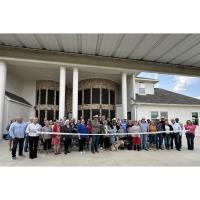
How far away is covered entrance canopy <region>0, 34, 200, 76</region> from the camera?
32.4 feet

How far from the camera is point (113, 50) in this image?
1218 centimetres

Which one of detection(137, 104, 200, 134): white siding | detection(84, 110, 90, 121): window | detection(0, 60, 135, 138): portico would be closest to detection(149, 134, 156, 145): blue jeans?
detection(137, 104, 200, 134): white siding

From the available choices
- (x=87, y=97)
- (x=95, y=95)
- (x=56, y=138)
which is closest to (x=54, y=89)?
(x=87, y=97)

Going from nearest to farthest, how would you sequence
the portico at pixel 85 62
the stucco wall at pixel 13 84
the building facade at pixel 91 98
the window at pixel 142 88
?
the portico at pixel 85 62, the stucco wall at pixel 13 84, the building facade at pixel 91 98, the window at pixel 142 88

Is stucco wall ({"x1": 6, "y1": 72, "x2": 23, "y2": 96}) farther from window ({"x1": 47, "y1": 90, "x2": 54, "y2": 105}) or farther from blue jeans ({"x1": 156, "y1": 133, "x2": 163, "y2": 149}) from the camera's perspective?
blue jeans ({"x1": 156, "y1": 133, "x2": 163, "y2": 149})

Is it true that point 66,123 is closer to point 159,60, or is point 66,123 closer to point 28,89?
point 159,60

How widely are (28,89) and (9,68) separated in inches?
149

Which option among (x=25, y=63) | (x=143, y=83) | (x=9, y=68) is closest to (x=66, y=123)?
(x=25, y=63)

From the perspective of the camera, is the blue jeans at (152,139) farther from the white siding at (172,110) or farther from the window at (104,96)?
the window at (104,96)

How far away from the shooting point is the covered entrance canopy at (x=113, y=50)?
9875 mm

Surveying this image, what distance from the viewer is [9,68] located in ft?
56.0

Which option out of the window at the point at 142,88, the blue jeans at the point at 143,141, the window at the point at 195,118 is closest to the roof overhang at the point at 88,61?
the blue jeans at the point at 143,141

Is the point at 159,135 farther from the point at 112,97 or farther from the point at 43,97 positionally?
the point at 43,97
